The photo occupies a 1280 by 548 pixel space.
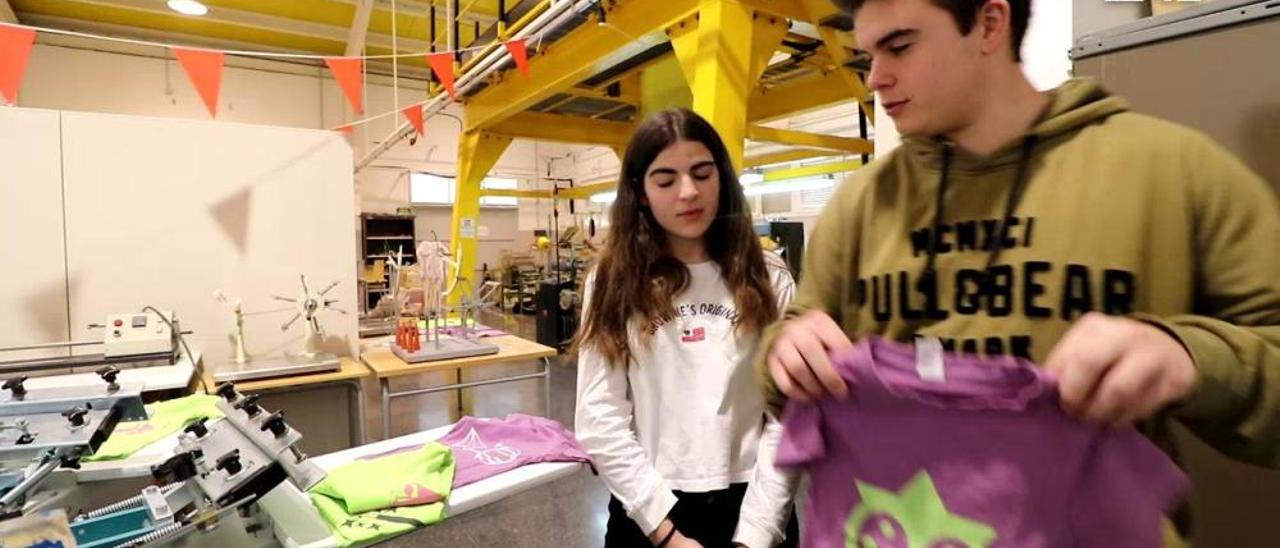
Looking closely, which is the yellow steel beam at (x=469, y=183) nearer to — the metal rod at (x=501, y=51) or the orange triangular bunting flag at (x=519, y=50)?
the metal rod at (x=501, y=51)

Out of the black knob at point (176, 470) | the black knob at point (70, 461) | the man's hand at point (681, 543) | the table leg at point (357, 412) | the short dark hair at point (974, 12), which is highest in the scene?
the short dark hair at point (974, 12)

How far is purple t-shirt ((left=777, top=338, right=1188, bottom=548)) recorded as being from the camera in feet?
1.86

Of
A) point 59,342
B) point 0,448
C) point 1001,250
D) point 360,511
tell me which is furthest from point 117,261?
point 1001,250

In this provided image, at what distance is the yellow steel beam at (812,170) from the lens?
6526 millimetres

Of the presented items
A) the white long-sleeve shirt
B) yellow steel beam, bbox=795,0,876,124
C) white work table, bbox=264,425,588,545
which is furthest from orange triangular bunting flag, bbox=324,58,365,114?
the white long-sleeve shirt

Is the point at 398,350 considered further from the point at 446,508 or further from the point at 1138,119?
the point at 1138,119

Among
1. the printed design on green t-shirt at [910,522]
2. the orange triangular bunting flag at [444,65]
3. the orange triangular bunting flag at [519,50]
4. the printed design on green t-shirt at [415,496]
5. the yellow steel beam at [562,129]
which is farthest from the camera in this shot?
the yellow steel beam at [562,129]

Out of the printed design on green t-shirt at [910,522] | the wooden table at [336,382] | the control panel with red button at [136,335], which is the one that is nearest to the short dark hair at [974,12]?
the printed design on green t-shirt at [910,522]

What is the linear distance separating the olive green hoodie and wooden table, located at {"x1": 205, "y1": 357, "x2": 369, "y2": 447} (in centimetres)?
280

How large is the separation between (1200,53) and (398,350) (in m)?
3.46

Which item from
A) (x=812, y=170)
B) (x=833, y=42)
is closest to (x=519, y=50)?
(x=833, y=42)

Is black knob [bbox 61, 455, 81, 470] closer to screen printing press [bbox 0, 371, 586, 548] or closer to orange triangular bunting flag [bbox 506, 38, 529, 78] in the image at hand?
screen printing press [bbox 0, 371, 586, 548]

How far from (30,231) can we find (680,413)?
10.8ft

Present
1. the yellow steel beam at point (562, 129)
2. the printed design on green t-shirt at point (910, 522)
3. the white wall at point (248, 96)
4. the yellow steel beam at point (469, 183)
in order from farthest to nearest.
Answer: the white wall at point (248, 96)
the yellow steel beam at point (469, 183)
the yellow steel beam at point (562, 129)
the printed design on green t-shirt at point (910, 522)
